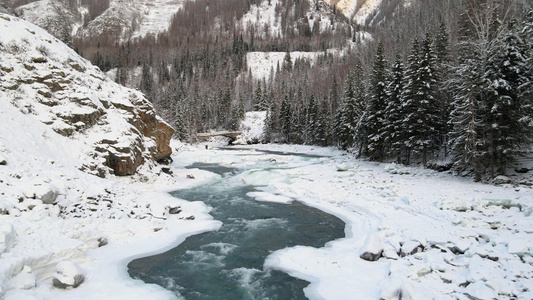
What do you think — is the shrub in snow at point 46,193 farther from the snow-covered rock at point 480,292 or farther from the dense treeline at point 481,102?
the dense treeline at point 481,102

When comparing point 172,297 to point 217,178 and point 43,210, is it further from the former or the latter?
point 217,178

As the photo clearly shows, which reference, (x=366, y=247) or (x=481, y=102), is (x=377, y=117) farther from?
(x=366, y=247)

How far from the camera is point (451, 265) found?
25.5ft

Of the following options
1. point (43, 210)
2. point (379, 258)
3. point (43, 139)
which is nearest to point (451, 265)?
point (379, 258)

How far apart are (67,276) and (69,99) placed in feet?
52.2

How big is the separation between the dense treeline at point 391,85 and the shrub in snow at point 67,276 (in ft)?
70.7

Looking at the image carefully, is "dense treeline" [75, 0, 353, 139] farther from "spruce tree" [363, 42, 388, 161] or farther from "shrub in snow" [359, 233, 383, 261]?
"shrub in snow" [359, 233, 383, 261]

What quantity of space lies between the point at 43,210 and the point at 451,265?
1302cm

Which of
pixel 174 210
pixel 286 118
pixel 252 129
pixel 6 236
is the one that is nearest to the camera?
pixel 6 236

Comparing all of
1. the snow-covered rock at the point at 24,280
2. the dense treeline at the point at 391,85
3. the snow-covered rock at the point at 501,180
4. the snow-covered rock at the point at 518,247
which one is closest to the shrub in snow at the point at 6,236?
the snow-covered rock at the point at 24,280

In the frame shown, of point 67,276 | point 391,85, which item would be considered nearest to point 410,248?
point 67,276

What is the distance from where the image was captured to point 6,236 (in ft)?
23.7

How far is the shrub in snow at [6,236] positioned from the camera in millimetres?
6969

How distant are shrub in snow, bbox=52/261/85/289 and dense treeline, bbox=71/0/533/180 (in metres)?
21.6
